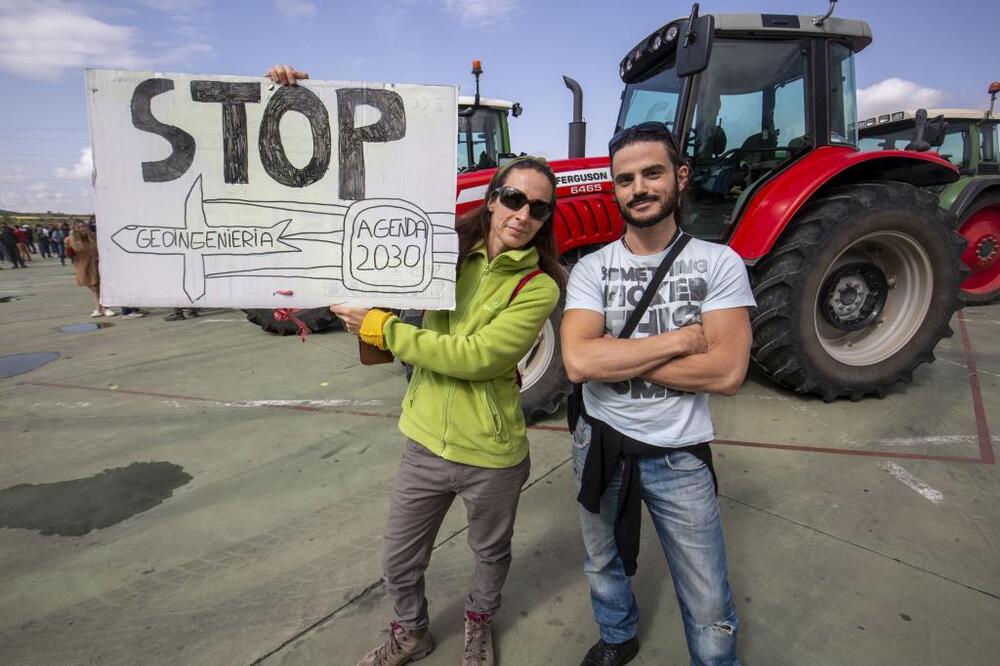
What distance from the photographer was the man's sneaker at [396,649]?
1.67 metres

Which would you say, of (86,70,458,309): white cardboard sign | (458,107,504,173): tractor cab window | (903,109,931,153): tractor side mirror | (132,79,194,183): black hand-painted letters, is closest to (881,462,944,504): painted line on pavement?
(86,70,458,309): white cardboard sign

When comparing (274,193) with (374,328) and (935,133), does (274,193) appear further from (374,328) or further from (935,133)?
(935,133)

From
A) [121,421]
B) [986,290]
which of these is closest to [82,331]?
[121,421]

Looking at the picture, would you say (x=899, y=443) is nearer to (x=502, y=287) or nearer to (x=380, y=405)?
(x=502, y=287)

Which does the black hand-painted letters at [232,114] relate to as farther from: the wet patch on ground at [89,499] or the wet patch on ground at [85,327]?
the wet patch on ground at [85,327]

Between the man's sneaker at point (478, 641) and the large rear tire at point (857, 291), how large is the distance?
8.93 feet

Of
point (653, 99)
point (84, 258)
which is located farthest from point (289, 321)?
point (84, 258)

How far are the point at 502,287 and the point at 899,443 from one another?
10.2 ft

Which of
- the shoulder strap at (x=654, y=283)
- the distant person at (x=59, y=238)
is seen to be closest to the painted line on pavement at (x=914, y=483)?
the shoulder strap at (x=654, y=283)

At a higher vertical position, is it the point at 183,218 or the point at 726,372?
the point at 183,218

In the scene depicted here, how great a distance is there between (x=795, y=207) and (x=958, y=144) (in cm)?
709

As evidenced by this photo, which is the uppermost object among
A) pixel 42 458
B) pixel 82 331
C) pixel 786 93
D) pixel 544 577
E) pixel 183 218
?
pixel 786 93

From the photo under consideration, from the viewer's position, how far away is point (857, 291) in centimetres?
385

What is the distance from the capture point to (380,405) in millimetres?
3961
